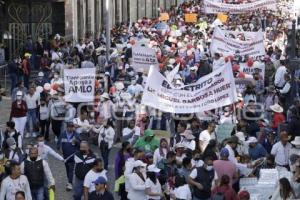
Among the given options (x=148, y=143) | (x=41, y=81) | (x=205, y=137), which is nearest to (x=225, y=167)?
(x=148, y=143)

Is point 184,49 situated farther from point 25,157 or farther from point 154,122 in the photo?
point 25,157

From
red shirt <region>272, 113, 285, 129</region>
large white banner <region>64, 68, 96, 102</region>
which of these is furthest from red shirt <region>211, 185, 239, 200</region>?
large white banner <region>64, 68, 96, 102</region>

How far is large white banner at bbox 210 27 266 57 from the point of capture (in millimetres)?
27188

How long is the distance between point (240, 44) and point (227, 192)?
45.0ft

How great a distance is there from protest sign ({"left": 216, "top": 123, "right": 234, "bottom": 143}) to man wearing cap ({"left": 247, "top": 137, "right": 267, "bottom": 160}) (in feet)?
5.32

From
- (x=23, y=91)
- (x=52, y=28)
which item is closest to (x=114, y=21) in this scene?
(x=52, y=28)

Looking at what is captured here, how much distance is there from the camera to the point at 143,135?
1814 centimetres

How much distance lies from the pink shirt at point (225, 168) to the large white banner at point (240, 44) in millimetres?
12111

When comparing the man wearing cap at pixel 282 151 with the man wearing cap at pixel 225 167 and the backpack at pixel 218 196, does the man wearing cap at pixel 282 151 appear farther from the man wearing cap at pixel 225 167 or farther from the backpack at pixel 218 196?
the backpack at pixel 218 196

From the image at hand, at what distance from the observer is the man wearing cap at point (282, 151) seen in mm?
16406

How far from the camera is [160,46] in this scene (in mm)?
33688

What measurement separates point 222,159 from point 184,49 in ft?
52.5

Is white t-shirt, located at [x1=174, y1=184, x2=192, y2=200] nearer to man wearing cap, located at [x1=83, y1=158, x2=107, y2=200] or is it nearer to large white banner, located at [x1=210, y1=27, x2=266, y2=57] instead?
man wearing cap, located at [x1=83, y1=158, x2=107, y2=200]

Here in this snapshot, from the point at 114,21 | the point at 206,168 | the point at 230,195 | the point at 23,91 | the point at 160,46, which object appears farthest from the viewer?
the point at 114,21
